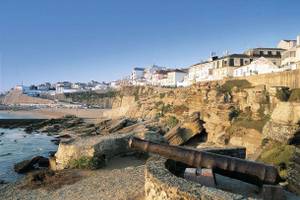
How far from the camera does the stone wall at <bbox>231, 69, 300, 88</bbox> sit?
2723cm

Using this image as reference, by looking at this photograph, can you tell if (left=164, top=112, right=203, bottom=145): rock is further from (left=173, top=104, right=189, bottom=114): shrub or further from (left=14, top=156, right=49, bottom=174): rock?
(left=14, top=156, right=49, bottom=174): rock

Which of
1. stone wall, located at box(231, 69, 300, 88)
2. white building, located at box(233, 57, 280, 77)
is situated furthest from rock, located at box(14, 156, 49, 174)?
white building, located at box(233, 57, 280, 77)

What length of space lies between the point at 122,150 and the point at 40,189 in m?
6.30

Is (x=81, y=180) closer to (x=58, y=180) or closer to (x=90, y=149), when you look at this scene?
(x=58, y=180)

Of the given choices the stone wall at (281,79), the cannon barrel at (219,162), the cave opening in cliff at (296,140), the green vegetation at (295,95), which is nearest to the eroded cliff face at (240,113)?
the cave opening in cliff at (296,140)

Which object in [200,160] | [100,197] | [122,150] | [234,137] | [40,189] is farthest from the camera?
[234,137]

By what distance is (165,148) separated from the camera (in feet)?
32.3

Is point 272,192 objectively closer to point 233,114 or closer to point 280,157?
point 280,157

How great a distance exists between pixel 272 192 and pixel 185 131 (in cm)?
2355

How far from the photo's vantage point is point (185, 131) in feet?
105

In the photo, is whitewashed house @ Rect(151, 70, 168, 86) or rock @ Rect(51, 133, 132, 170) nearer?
rock @ Rect(51, 133, 132, 170)

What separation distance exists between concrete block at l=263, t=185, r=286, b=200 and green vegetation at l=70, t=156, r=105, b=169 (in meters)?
10.9

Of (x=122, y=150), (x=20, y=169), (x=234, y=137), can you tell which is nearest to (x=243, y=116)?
(x=234, y=137)

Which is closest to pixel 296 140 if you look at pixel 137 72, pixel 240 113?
pixel 240 113
